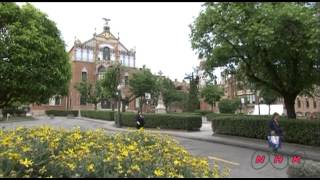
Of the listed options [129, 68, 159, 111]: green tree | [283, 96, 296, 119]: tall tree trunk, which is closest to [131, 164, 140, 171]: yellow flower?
[283, 96, 296, 119]: tall tree trunk

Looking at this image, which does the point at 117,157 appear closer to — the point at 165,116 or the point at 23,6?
the point at 23,6

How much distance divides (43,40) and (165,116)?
1541 centimetres

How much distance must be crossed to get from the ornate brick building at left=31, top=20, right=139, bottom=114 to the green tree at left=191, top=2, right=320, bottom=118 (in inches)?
2056

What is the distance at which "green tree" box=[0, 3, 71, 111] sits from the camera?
16.3 meters

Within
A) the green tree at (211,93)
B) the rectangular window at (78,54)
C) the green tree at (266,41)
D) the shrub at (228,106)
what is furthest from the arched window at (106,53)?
the green tree at (266,41)

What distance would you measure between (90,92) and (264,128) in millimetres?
49476

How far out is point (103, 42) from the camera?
7956 centimetres

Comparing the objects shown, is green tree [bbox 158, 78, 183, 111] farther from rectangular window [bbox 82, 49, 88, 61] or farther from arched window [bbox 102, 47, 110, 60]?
rectangular window [bbox 82, 49, 88, 61]

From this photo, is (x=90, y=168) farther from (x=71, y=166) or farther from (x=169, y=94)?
(x=169, y=94)

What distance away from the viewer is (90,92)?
66250 mm

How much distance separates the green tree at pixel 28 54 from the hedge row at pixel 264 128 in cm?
1032

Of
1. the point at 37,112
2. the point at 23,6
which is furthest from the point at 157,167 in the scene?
the point at 37,112

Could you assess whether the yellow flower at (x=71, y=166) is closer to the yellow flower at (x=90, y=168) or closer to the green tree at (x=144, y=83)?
the yellow flower at (x=90, y=168)

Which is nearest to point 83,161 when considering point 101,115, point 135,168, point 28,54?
point 135,168
